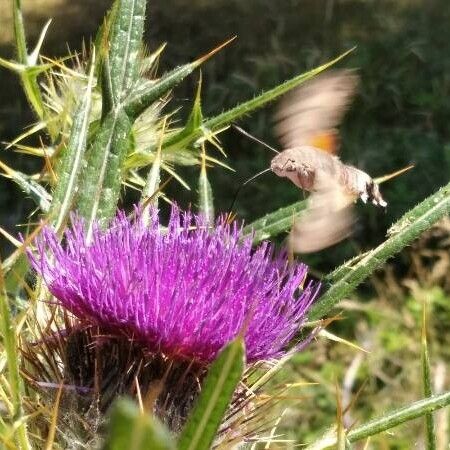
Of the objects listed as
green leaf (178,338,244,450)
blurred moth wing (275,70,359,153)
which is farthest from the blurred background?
green leaf (178,338,244,450)

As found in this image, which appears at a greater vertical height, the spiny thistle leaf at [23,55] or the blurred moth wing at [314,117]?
the spiny thistle leaf at [23,55]

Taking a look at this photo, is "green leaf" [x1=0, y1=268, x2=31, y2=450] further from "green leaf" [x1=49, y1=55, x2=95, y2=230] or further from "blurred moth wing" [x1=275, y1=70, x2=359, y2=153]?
"blurred moth wing" [x1=275, y1=70, x2=359, y2=153]

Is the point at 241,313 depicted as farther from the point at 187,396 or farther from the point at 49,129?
the point at 49,129

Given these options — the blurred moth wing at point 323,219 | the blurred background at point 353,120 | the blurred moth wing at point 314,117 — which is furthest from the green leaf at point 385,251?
the blurred background at point 353,120

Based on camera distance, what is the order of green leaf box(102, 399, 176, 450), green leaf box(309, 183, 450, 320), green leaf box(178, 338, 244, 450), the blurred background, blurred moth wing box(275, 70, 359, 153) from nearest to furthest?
green leaf box(102, 399, 176, 450) → green leaf box(178, 338, 244, 450) → green leaf box(309, 183, 450, 320) → blurred moth wing box(275, 70, 359, 153) → the blurred background

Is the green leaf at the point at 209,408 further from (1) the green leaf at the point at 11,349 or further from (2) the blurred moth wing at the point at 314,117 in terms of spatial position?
(2) the blurred moth wing at the point at 314,117

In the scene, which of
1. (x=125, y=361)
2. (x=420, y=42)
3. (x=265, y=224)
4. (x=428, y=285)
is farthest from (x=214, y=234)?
(x=420, y=42)
